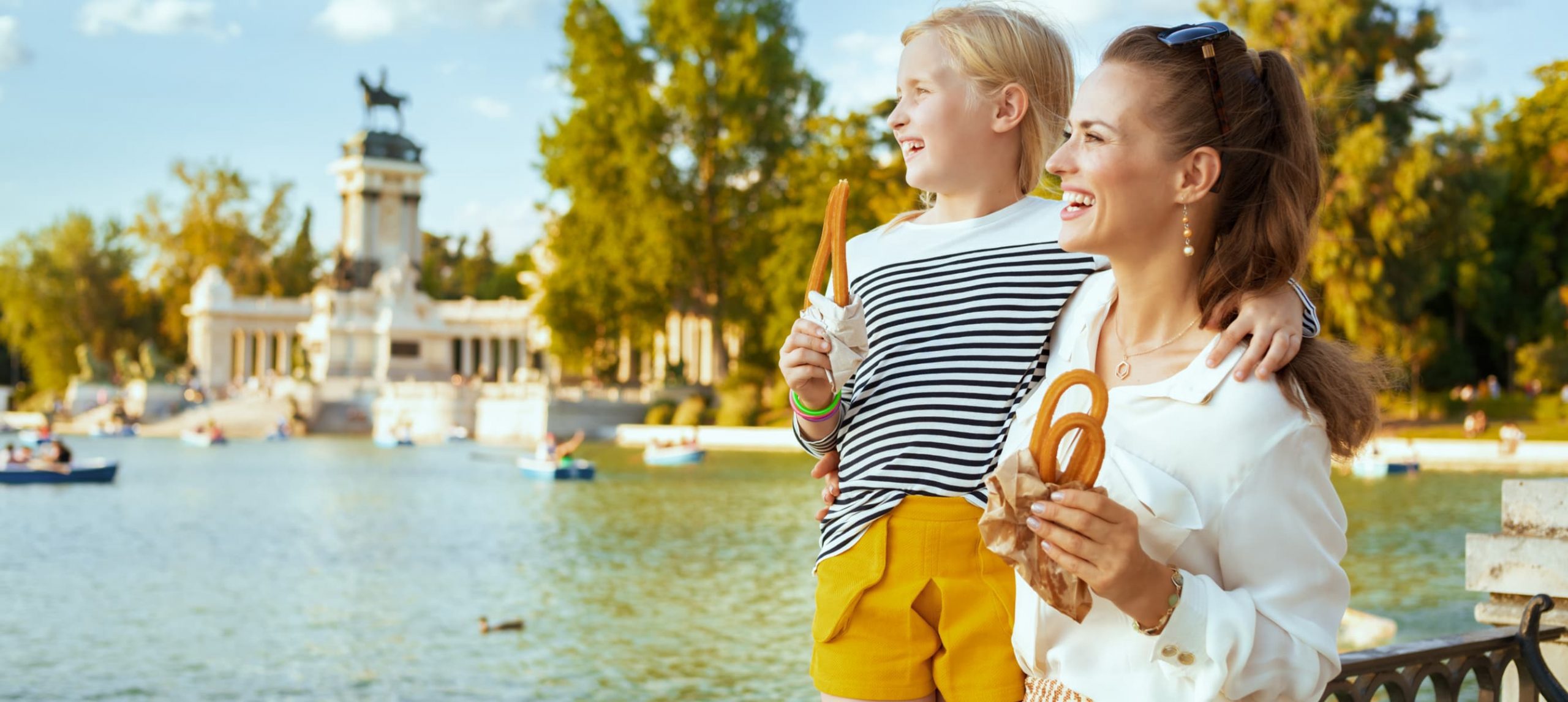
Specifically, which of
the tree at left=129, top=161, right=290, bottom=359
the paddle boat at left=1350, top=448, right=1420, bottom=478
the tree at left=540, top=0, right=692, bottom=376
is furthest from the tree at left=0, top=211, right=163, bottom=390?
the paddle boat at left=1350, top=448, right=1420, bottom=478

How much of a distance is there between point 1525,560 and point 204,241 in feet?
229

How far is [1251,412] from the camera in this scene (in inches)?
63.2

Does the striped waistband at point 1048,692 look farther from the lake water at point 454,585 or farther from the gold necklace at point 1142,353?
the lake water at point 454,585

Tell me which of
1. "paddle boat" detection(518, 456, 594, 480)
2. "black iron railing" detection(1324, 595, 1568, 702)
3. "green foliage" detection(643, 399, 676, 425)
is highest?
"black iron railing" detection(1324, 595, 1568, 702)

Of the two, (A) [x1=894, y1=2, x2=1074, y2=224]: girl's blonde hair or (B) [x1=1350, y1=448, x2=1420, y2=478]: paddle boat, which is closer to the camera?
(A) [x1=894, y1=2, x2=1074, y2=224]: girl's blonde hair

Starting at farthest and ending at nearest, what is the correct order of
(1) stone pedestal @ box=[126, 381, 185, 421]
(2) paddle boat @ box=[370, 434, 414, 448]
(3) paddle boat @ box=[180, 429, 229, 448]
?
(1) stone pedestal @ box=[126, 381, 185, 421]
(3) paddle boat @ box=[180, 429, 229, 448]
(2) paddle boat @ box=[370, 434, 414, 448]

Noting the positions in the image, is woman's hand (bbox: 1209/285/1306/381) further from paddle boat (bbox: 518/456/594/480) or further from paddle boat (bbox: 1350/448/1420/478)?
paddle boat (bbox: 518/456/594/480)

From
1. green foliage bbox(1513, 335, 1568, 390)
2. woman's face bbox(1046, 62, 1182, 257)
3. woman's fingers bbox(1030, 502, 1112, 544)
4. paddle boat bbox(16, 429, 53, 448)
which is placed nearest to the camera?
woman's fingers bbox(1030, 502, 1112, 544)

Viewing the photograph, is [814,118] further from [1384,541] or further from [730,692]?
[730,692]

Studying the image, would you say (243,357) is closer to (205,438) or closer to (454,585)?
(205,438)

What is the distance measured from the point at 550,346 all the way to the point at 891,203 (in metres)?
12.5

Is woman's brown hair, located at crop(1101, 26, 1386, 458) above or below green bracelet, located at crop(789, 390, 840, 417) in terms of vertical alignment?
above

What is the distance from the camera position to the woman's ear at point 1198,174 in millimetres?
1721

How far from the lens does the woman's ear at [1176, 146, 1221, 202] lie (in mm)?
1721
